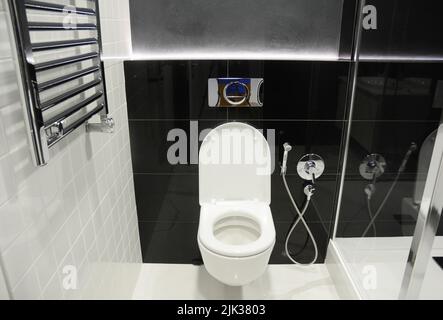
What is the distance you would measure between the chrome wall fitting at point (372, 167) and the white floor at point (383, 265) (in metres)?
0.37

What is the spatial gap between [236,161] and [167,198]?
19.7 inches

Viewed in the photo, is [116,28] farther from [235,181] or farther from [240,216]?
[240,216]

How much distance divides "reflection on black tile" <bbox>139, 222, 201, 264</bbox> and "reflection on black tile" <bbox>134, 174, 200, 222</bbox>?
5cm

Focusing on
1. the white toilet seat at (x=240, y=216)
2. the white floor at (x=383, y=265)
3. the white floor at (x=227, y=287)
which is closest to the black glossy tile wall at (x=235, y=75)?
the white toilet seat at (x=240, y=216)

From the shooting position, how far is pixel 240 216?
1.78 metres

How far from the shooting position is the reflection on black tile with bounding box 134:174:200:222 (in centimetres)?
194

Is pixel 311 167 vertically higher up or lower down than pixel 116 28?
lower down

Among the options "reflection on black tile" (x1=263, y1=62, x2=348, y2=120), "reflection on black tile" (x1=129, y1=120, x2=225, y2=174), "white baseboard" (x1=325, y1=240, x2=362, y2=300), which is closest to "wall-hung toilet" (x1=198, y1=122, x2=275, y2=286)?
"reflection on black tile" (x1=129, y1=120, x2=225, y2=174)

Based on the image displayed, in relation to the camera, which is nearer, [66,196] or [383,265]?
[66,196]

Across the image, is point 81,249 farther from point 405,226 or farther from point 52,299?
point 405,226

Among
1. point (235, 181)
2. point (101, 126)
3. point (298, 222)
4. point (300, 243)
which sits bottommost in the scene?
point (300, 243)

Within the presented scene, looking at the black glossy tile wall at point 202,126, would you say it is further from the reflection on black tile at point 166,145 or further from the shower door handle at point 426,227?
the shower door handle at point 426,227

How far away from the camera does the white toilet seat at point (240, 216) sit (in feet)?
4.72
